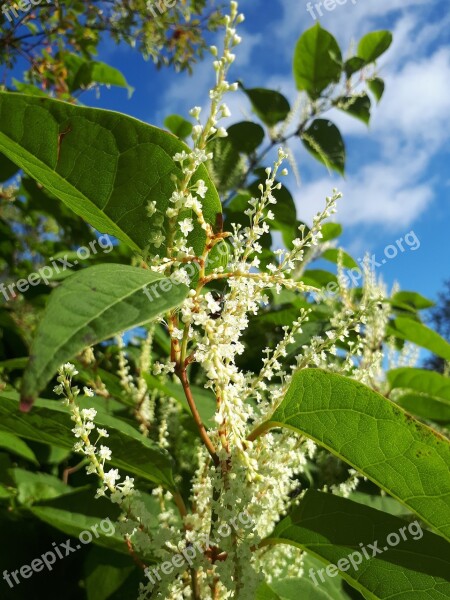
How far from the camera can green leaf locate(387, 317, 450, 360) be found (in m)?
2.46

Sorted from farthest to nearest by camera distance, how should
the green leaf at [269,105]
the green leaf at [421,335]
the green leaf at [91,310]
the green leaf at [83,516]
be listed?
the green leaf at [269,105] < the green leaf at [421,335] < the green leaf at [83,516] < the green leaf at [91,310]

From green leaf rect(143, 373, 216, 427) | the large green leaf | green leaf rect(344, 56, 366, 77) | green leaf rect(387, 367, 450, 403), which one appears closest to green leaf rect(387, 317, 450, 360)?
green leaf rect(387, 367, 450, 403)

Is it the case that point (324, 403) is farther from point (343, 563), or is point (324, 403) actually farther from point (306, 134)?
point (306, 134)

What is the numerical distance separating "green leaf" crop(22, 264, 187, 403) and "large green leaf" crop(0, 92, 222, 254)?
192mm

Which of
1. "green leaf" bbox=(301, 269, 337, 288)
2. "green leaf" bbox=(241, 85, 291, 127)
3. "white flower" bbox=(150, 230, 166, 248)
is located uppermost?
"green leaf" bbox=(241, 85, 291, 127)

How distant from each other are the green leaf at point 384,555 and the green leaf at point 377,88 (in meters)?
2.40

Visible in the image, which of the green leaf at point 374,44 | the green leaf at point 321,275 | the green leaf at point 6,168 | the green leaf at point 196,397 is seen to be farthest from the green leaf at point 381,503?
the green leaf at point 6,168

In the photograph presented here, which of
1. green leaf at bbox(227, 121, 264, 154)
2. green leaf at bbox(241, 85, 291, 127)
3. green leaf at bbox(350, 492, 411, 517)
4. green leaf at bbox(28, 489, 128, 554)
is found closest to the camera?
green leaf at bbox(28, 489, 128, 554)

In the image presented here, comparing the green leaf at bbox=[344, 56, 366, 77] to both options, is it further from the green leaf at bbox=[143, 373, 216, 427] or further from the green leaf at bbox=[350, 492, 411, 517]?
the green leaf at bbox=[350, 492, 411, 517]

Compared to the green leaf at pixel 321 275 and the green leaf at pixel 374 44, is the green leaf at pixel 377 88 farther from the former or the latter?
the green leaf at pixel 321 275

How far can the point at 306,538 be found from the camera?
1.06m

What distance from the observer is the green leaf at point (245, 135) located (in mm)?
2568

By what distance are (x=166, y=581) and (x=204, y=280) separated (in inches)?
19.8

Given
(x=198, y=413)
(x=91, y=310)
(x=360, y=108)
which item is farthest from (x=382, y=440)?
(x=360, y=108)
